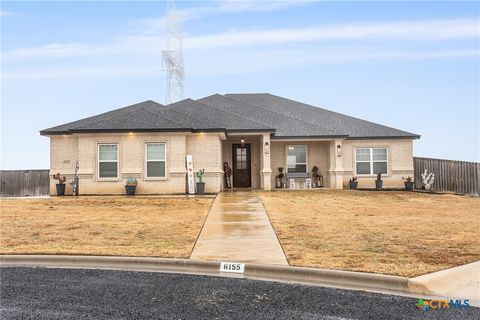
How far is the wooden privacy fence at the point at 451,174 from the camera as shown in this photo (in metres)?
24.8

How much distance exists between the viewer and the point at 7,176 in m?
29.0

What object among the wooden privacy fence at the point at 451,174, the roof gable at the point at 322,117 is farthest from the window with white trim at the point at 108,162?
the wooden privacy fence at the point at 451,174

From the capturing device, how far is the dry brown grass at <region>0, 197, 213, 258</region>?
9.23 metres

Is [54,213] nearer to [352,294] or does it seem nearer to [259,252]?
[259,252]

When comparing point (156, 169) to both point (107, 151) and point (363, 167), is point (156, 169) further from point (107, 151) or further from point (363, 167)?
point (363, 167)

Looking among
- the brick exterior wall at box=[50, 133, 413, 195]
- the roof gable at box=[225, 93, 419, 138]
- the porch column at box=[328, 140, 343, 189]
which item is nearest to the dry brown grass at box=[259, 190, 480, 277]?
the brick exterior wall at box=[50, 133, 413, 195]

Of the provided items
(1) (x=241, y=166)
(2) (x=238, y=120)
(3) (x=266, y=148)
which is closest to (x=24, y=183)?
(1) (x=241, y=166)

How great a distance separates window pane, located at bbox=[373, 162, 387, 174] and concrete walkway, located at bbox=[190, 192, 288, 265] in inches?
631

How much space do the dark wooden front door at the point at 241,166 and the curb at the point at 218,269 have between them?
71.0 ft

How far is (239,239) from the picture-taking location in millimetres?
10156

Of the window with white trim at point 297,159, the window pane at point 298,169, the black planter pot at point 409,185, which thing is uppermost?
the window with white trim at point 297,159

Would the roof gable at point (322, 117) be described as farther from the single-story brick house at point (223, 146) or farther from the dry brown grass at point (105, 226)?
the dry brown grass at point (105, 226)

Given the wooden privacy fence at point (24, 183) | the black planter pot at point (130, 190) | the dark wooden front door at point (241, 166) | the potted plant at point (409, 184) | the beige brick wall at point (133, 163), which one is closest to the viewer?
the black planter pot at point (130, 190)

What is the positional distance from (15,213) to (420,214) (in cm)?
1513
